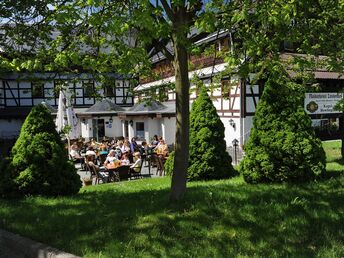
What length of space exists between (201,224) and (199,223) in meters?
0.04

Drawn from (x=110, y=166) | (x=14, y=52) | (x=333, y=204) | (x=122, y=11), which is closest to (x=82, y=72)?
(x=14, y=52)

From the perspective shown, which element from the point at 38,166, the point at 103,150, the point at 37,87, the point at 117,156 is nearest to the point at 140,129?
the point at 103,150

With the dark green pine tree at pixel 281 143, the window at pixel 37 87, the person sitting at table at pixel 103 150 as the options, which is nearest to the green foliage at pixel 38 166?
the window at pixel 37 87

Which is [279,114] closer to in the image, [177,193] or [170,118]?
[177,193]

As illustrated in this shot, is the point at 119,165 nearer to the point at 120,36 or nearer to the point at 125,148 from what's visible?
the point at 125,148

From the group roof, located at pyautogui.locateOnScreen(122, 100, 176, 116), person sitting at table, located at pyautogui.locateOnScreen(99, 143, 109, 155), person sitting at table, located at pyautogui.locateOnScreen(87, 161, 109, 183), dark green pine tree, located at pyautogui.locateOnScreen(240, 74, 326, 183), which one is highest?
roof, located at pyautogui.locateOnScreen(122, 100, 176, 116)

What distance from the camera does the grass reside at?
15.5 feet

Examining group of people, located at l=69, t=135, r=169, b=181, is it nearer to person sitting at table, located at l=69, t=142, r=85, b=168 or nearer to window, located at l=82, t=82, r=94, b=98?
person sitting at table, located at l=69, t=142, r=85, b=168

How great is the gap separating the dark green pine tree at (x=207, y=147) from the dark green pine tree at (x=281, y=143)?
2.56m

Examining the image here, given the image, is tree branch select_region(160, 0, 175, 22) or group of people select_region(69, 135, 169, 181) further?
group of people select_region(69, 135, 169, 181)

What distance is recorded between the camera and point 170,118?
30.1 meters

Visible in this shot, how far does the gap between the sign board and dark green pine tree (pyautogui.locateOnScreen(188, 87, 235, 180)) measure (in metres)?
13.5

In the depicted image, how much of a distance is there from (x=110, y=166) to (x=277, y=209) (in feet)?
33.5

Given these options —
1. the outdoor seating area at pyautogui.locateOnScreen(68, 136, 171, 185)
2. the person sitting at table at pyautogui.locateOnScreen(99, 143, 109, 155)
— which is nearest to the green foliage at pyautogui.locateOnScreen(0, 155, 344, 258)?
the outdoor seating area at pyautogui.locateOnScreen(68, 136, 171, 185)
